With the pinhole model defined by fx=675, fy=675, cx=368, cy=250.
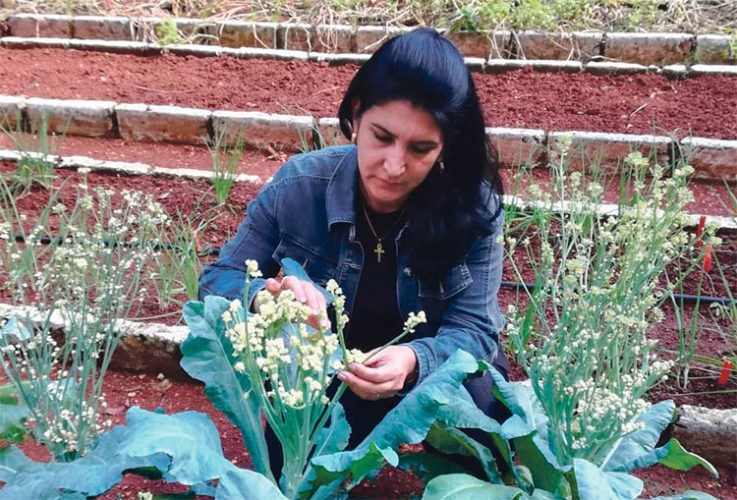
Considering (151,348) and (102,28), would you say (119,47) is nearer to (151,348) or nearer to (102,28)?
(102,28)

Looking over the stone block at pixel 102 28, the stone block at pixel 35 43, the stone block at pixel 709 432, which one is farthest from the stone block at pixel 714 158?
the stone block at pixel 35 43

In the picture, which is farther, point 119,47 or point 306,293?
point 119,47

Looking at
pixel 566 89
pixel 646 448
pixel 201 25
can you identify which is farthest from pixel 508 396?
pixel 201 25

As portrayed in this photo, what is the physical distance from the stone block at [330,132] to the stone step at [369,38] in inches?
66.7

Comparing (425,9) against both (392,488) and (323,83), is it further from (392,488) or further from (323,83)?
(392,488)

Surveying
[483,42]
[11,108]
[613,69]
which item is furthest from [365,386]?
[483,42]

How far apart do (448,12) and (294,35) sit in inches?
53.5

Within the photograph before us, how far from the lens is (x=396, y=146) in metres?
1.83

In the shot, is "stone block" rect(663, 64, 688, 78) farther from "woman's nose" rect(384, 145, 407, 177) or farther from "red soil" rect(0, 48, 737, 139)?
"woman's nose" rect(384, 145, 407, 177)

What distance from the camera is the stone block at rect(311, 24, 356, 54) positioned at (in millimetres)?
5766

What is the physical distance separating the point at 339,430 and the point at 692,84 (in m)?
4.16

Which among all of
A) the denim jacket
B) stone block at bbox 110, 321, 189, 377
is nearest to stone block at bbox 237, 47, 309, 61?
stone block at bbox 110, 321, 189, 377

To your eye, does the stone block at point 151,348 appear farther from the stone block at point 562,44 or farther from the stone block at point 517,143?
the stone block at point 562,44

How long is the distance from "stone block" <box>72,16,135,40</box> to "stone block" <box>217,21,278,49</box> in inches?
31.1
